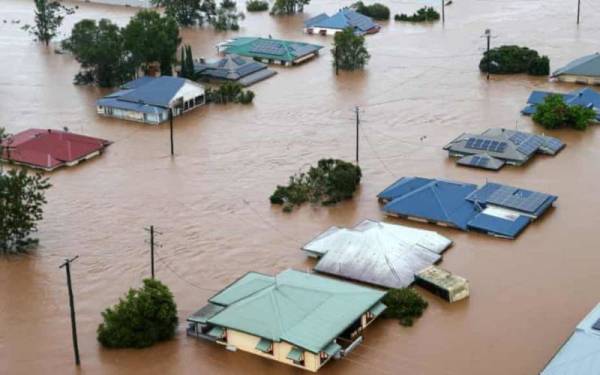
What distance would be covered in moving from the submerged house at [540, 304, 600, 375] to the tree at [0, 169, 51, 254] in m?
15.6

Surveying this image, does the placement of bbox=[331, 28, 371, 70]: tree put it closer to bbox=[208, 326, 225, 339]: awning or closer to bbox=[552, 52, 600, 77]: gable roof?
bbox=[552, 52, 600, 77]: gable roof

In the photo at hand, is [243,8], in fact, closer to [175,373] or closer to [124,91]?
[124,91]

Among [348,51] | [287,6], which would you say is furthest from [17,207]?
[287,6]

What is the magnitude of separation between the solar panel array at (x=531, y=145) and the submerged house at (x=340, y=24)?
72.2ft

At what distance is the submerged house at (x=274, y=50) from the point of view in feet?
170

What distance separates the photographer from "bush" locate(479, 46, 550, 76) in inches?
1881

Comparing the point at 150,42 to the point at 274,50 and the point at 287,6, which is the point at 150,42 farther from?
the point at 287,6

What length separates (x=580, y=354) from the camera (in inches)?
840

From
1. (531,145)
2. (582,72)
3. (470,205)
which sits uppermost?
(582,72)

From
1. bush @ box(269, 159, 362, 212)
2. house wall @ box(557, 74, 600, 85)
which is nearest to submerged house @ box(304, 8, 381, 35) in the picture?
house wall @ box(557, 74, 600, 85)

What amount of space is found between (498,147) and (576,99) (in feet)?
22.8

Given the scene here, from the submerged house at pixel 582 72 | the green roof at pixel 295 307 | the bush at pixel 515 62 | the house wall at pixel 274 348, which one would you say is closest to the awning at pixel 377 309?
the green roof at pixel 295 307

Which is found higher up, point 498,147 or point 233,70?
point 233,70

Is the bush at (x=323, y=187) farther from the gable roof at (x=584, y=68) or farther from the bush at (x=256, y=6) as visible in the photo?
the bush at (x=256, y=6)
